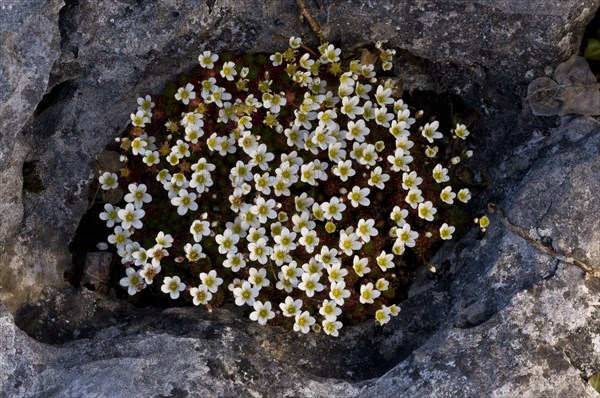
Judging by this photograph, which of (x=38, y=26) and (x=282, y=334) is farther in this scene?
(x=282, y=334)

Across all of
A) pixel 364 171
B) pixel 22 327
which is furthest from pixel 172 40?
pixel 22 327

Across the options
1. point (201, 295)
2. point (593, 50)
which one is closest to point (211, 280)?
point (201, 295)

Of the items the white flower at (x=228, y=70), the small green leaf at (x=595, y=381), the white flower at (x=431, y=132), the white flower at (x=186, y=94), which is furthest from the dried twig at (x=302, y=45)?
the small green leaf at (x=595, y=381)

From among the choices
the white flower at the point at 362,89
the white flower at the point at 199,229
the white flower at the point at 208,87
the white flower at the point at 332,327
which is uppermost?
the white flower at the point at 208,87

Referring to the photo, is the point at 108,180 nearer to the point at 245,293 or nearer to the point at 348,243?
the point at 245,293

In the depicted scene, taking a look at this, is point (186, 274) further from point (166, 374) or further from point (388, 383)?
point (388, 383)

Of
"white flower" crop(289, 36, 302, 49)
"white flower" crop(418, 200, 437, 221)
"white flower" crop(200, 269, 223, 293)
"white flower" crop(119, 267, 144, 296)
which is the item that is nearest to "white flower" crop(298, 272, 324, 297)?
"white flower" crop(200, 269, 223, 293)

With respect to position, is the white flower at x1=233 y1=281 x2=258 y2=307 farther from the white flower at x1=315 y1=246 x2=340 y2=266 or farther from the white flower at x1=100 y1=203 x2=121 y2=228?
the white flower at x1=100 y1=203 x2=121 y2=228

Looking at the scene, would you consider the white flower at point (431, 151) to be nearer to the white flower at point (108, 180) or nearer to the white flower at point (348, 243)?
the white flower at point (348, 243)
